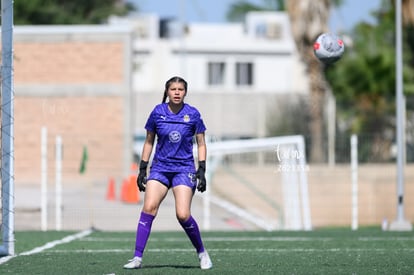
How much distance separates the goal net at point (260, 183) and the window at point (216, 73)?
26016 mm

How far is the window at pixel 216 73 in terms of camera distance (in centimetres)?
5734

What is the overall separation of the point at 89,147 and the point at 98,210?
172cm

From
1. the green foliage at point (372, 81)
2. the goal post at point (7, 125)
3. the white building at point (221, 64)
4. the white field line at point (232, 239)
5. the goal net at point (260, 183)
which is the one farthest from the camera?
the white building at point (221, 64)

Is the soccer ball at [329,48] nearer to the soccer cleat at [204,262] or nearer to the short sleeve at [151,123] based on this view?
the short sleeve at [151,123]

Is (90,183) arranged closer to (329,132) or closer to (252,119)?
(329,132)

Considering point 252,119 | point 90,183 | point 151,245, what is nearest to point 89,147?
point 90,183

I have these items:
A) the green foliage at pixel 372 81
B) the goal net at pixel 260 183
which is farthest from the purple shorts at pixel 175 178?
→ the green foliage at pixel 372 81

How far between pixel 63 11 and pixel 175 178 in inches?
1694

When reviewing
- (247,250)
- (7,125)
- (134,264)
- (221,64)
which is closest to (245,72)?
(221,64)

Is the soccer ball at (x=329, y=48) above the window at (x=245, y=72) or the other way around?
the other way around

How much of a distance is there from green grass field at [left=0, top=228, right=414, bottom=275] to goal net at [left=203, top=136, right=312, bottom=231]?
295 inches

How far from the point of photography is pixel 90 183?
28.5 m

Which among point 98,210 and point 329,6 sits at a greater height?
point 329,6

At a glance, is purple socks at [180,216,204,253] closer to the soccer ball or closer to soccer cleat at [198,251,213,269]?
soccer cleat at [198,251,213,269]
